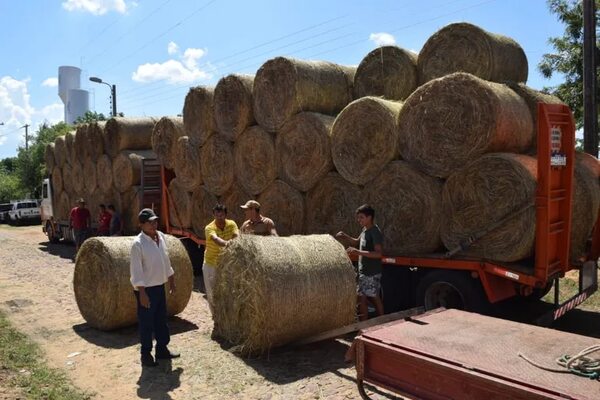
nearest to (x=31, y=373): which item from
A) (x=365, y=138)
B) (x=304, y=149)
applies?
(x=304, y=149)

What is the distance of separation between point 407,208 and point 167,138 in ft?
24.9

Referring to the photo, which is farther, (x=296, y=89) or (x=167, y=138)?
(x=167, y=138)

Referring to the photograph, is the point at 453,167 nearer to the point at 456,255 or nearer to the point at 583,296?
the point at 456,255

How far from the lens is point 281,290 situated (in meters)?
6.00

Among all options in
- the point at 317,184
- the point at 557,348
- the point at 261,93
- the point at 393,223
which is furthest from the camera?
the point at 261,93

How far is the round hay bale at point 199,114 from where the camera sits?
11.4m

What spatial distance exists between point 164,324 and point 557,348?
172 inches

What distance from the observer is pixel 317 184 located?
888 centimetres

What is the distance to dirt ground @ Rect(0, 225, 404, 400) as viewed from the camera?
5.43 metres

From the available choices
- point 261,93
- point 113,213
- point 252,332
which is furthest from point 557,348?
point 113,213

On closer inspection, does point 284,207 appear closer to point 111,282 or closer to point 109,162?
point 111,282

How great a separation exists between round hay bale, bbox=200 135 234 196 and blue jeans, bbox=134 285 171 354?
4669 millimetres

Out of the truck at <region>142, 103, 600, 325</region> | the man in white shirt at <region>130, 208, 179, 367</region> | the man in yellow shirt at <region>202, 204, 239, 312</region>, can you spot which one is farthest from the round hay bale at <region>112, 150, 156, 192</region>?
the truck at <region>142, 103, 600, 325</region>

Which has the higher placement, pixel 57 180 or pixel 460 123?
pixel 460 123
